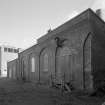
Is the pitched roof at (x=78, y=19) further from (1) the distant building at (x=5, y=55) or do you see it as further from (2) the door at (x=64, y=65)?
(1) the distant building at (x=5, y=55)

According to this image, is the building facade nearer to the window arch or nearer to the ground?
the window arch

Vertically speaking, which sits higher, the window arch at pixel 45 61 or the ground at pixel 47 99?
the window arch at pixel 45 61

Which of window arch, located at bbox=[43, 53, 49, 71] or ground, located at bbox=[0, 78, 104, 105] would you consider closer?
ground, located at bbox=[0, 78, 104, 105]

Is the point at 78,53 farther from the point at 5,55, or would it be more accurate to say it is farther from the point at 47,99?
the point at 5,55

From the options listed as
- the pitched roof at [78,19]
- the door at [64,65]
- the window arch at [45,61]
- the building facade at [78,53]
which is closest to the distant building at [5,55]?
the window arch at [45,61]

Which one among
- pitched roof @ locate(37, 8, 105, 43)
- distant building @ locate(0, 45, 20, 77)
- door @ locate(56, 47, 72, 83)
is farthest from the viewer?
distant building @ locate(0, 45, 20, 77)

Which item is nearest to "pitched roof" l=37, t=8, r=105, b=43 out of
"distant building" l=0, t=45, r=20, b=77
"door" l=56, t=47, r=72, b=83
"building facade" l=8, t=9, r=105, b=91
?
"building facade" l=8, t=9, r=105, b=91

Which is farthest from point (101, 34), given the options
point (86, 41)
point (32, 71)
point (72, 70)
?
point (32, 71)

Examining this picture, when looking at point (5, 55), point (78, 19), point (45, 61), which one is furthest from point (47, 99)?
point (5, 55)

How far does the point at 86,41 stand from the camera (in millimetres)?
10500

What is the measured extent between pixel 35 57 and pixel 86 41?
31.8ft

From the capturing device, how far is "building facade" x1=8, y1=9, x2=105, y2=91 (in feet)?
33.2

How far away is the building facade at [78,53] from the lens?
1011 cm

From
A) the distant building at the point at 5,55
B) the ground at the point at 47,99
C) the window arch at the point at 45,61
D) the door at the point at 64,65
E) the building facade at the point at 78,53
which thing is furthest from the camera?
the distant building at the point at 5,55
